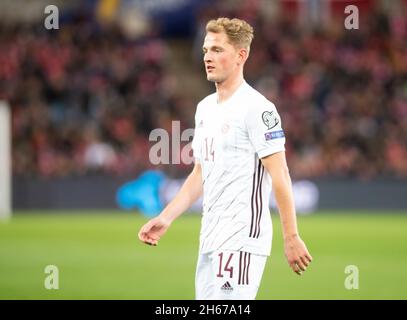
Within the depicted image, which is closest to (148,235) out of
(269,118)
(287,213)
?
(287,213)

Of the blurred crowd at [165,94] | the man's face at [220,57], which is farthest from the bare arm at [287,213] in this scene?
the blurred crowd at [165,94]

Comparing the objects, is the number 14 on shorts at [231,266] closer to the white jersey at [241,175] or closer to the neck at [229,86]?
the white jersey at [241,175]

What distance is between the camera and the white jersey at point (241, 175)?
6207mm

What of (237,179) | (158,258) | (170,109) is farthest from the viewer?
(170,109)

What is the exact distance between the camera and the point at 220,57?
20.8ft

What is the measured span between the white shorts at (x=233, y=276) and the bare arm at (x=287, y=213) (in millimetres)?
270

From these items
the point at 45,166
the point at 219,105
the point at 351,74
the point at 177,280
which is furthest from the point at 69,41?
the point at 219,105

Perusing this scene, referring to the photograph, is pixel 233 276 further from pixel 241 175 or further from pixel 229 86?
pixel 229 86

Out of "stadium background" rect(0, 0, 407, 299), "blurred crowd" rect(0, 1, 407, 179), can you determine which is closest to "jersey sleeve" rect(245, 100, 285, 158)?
"stadium background" rect(0, 0, 407, 299)

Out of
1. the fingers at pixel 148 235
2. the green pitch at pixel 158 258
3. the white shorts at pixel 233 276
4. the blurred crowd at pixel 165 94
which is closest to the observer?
the white shorts at pixel 233 276

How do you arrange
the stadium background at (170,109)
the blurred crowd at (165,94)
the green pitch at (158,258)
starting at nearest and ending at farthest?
the green pitch at (158,258), the stadium background at (170,109), the blurred crowd at (165,94)

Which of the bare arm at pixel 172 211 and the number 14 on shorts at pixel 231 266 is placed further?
the bare arm at pixel 172 211

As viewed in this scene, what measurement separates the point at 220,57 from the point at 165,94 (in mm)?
18814

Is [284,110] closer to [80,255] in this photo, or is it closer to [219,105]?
[80,255]
